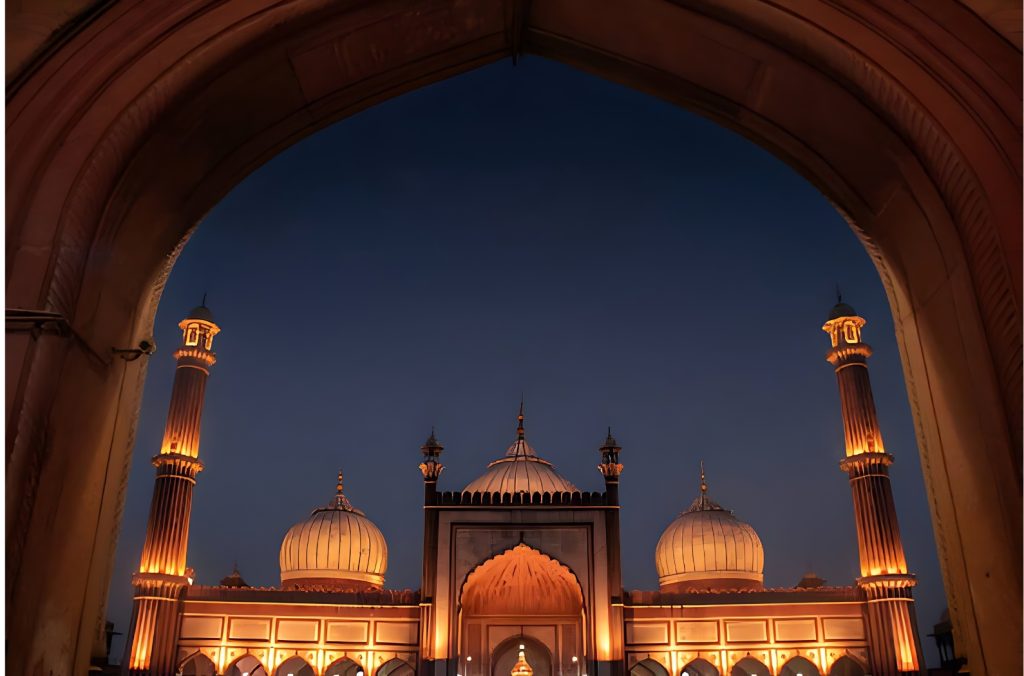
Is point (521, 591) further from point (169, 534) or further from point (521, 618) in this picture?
point (169, 534)

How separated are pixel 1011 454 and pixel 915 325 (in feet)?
2.55

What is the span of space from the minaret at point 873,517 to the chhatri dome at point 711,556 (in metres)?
4.40

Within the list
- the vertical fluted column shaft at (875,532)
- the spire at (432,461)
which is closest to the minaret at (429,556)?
the spire at (432,461)

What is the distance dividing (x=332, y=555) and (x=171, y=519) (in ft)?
→ 17.4

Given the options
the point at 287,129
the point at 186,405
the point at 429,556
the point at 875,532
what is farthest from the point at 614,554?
the point at 287,129

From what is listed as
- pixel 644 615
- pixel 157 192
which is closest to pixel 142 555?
pixel 644 615

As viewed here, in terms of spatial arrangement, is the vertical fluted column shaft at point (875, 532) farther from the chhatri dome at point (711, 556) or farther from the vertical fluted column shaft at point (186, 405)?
the vertical fluted column shaft at point (186, 405)

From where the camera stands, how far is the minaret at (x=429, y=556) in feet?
57.6

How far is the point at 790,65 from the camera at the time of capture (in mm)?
2953

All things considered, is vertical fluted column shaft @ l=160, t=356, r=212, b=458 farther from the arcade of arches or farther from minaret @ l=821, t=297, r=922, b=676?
the arcade of arches

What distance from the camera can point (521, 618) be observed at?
20.3m

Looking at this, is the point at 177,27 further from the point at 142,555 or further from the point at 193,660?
the point at 193,660

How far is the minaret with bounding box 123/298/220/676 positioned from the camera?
1719cm

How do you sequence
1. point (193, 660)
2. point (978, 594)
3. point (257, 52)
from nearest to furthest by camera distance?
point (978, 594) → point (257, 52) → point (193, 660)
